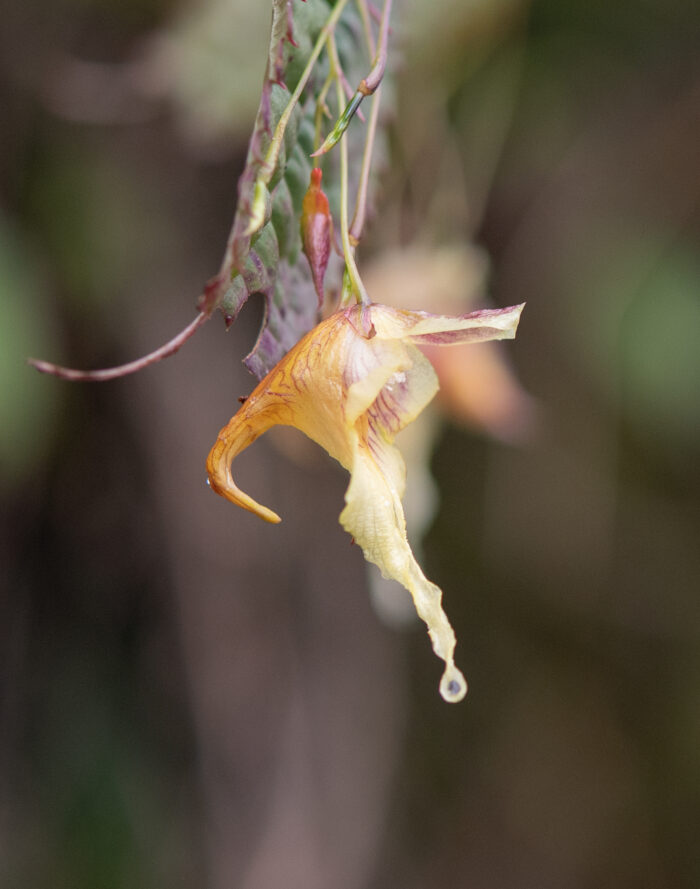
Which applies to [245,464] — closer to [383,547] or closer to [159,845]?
[159,845]

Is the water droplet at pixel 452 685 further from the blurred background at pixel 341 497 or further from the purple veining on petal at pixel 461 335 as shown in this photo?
the blurred background at pixel 341 497

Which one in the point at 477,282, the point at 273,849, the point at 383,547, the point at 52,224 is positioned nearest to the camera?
the point at 383,547

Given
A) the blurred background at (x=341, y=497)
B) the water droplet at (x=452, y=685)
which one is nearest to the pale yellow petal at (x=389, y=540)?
the water droplet at (x=452, y=685)

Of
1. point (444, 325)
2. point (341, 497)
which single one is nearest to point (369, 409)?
point (444, 325)

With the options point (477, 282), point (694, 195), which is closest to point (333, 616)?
point (477, 282)

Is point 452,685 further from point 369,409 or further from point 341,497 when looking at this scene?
point 341,497
